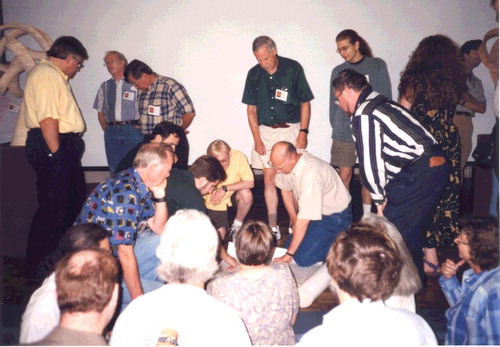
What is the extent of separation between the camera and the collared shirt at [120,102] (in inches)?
181

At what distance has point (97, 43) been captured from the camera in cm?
518

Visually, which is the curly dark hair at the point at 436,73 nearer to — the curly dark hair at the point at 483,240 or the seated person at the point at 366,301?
the curly dark hair at the point at 483,240

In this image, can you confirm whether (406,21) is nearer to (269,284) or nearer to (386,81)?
(386,81)

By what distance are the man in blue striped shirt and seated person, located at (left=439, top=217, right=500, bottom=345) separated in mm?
497

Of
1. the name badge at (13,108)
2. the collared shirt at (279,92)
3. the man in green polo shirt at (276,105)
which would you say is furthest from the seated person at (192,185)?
the name badge at (13,108)

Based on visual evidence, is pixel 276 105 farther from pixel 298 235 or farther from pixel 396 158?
pixel 396 158

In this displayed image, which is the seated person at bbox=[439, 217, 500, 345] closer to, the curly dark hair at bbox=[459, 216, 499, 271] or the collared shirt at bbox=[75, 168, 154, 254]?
the curly dark hair at bbox=[459, 216, 499, 271]

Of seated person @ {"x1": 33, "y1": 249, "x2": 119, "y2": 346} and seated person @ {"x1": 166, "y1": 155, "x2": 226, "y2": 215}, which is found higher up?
seated person @ {"x1": 166, "y1": 155, "x2": 226, "y2": 215}

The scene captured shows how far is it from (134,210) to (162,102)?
2.41 m

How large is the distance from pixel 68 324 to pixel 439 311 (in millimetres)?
1995

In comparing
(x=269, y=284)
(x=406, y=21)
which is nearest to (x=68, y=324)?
(x=269, y=284)

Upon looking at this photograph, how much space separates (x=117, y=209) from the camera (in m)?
2.04

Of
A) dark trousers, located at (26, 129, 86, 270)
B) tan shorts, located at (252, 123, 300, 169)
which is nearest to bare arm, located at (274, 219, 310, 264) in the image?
tan shorts, located at (252, 123, 300, 169)

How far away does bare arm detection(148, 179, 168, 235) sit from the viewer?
236 centimetres
